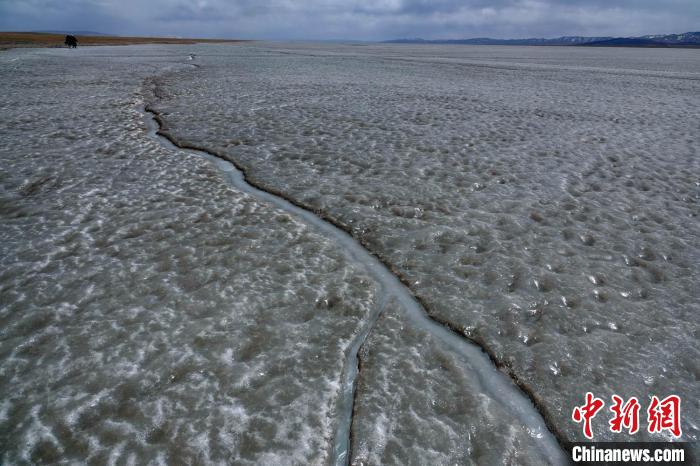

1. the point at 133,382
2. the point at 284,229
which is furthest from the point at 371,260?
the point at 133,382

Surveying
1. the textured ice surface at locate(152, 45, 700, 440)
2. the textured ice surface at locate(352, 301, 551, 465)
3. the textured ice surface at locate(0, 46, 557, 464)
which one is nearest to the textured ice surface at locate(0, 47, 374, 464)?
the textured ice surface at locate(0, 46, 557, 464)

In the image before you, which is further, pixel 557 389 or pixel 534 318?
pixel 534 318

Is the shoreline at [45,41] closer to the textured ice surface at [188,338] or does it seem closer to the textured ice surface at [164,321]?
the textured ice surface at [164,321]

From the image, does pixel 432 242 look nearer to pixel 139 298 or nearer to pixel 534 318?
pixel 534 318

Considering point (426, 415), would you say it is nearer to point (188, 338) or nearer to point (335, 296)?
point (335, 296)

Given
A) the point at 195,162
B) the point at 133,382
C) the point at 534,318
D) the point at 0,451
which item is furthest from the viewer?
the point at 195,162

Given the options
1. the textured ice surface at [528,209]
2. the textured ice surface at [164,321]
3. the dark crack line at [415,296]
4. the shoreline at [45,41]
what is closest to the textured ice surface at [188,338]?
the textured ice surface at [164,321]
